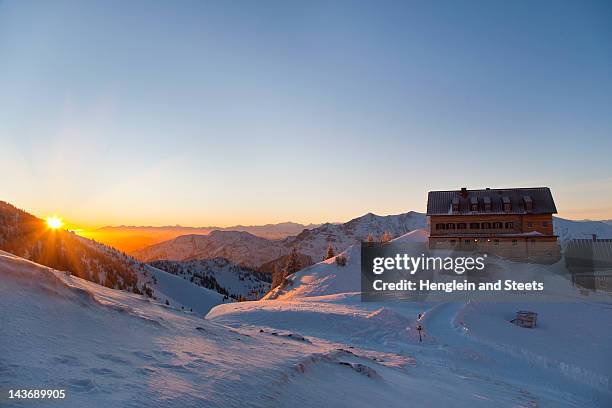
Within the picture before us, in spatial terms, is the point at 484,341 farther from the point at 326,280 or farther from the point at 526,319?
the point at 326,280

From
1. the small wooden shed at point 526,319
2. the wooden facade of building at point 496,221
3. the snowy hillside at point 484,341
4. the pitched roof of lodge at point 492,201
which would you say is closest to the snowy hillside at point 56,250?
the snowy hillside at point 484,341

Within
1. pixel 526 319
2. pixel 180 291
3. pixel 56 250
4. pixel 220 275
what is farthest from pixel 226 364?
pixel 220 275

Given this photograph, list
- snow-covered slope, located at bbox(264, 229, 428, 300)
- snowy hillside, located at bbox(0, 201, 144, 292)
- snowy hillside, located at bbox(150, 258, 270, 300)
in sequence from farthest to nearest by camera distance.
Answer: snowy hillside, located at bbox(150, 258, 270, 300)
snowy hillside, located at bbox(0, 201, 144, 292)
snow-covered slope, located at bbox(264, 229, 428, 300)

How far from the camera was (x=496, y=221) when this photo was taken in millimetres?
45500

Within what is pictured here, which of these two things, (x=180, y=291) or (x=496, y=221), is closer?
(x=496, y=221)

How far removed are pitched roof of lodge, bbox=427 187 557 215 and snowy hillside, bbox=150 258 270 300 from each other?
191ft

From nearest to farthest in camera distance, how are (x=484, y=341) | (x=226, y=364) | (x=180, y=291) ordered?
1. (x=226, y=364)
2. (x=484, y=341)
3. (x=180, y=291)

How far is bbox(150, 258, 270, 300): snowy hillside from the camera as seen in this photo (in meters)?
98.8

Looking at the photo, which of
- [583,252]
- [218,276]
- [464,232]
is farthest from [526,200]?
[218,276]

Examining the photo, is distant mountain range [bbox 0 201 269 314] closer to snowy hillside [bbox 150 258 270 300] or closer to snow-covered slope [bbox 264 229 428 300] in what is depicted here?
snow-covered slope [bbox 264 229 428 300]

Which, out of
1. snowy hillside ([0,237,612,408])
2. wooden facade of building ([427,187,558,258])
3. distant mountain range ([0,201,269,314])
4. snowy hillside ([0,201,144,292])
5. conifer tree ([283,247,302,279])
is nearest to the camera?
snowy hillside ([0,237,612,408])

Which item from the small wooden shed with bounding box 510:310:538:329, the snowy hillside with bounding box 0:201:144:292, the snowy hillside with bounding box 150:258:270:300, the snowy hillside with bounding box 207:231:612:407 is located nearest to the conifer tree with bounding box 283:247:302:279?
the snowy hillside with bounding box 207:231:612:407

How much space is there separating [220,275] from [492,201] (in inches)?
3273

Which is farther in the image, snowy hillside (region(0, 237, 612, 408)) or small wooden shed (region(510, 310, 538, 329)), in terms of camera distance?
small wooden shed (region(510, 310, 538, 329))
